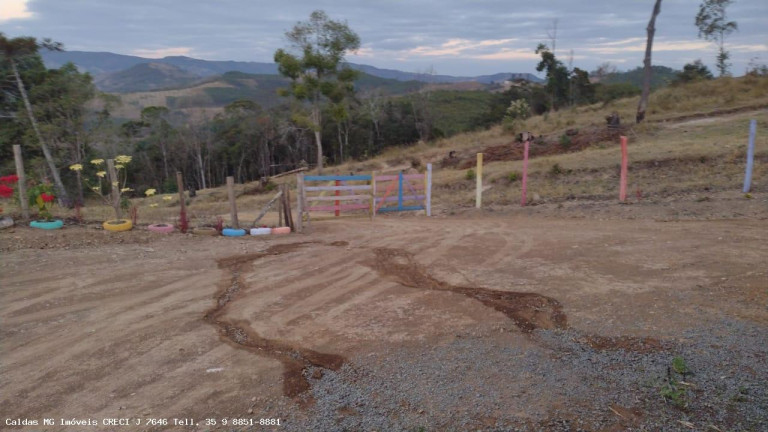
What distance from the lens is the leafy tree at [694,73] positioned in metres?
27.9

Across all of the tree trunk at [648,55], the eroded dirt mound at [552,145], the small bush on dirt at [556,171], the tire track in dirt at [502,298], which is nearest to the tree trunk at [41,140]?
the eroded dirt mound at [552,145]

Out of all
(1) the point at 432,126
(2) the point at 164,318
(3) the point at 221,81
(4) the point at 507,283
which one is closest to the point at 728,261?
(4) the point at 507,283

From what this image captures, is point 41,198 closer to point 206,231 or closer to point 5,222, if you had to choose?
point 5,222

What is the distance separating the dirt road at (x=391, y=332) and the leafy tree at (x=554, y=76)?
35.1 metres

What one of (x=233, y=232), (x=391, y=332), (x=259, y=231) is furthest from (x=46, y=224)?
(x=391, y=332)

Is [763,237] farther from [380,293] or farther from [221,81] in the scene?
[221,81]

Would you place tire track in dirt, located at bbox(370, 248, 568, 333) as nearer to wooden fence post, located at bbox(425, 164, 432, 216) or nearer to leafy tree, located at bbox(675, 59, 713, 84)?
wooden fence post, located at bbox(425, 164, 432, 216)

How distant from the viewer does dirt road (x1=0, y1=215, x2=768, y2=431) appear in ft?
12.3

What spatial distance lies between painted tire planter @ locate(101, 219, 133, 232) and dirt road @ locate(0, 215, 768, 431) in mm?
1064

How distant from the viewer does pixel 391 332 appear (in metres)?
5.12

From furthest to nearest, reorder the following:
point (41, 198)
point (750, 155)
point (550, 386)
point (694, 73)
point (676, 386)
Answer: point (694, 73), point (750, 155), point (41, 198), point (550, 386), point (676, 386)

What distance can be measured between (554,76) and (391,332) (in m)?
41.9

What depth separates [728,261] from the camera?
264 inches

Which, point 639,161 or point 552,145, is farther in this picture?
point 552,145
